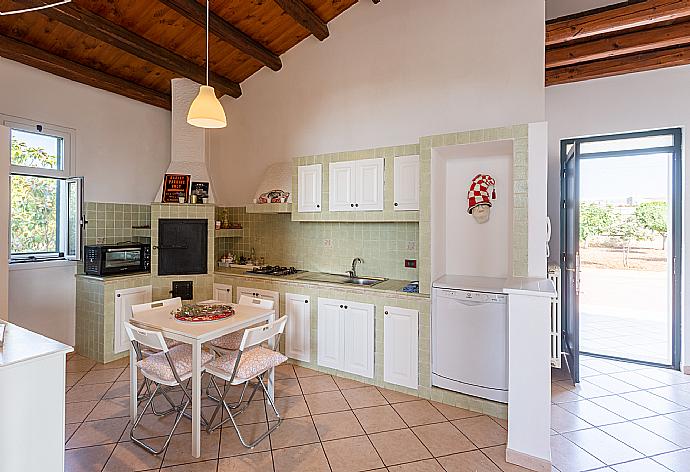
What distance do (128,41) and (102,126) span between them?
1.18 m

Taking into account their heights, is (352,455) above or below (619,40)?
below

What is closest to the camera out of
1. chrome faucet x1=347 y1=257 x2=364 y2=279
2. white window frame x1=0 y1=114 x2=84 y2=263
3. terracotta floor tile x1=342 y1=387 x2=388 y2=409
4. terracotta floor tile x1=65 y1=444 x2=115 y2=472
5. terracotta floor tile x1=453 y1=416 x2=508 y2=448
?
terracotta floor tile x1=65 y1=444 x2=115 y2=472

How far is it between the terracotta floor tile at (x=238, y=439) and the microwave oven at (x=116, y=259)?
2360 millimetres

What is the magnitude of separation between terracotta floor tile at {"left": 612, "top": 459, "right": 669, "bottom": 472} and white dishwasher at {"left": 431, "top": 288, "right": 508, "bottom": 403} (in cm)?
76

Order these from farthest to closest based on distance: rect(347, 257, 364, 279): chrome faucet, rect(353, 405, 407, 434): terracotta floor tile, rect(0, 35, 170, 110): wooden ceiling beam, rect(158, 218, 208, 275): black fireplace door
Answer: rect(158, 218, 208, 275): black fireplace door → rect(347, 257, 364, 279): chrome faucet → rect(0, 35, 170, 110): wooden ceiling beam → rect(353, 405, 407, 434): terracotta floor tile

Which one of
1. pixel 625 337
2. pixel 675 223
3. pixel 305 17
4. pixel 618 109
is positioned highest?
pixel 305 17

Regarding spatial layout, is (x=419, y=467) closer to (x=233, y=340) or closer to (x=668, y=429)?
(x=233, y=340)

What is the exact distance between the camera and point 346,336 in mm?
3762

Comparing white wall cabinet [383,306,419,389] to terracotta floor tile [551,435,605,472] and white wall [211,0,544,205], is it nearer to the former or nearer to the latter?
terracotta floor tile [551,435,605,472]

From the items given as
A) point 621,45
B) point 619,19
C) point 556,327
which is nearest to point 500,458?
point 556,327

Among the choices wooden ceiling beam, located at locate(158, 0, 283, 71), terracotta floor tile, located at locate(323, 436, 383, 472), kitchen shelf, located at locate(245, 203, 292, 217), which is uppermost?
wooden ceiling beam, located at locate(158, 0, 283, 71)

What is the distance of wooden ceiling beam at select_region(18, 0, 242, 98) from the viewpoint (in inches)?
130

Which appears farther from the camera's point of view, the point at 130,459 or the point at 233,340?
the point at 233,340

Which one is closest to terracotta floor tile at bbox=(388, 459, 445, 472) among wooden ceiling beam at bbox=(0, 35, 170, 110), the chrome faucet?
the chrome faucet
